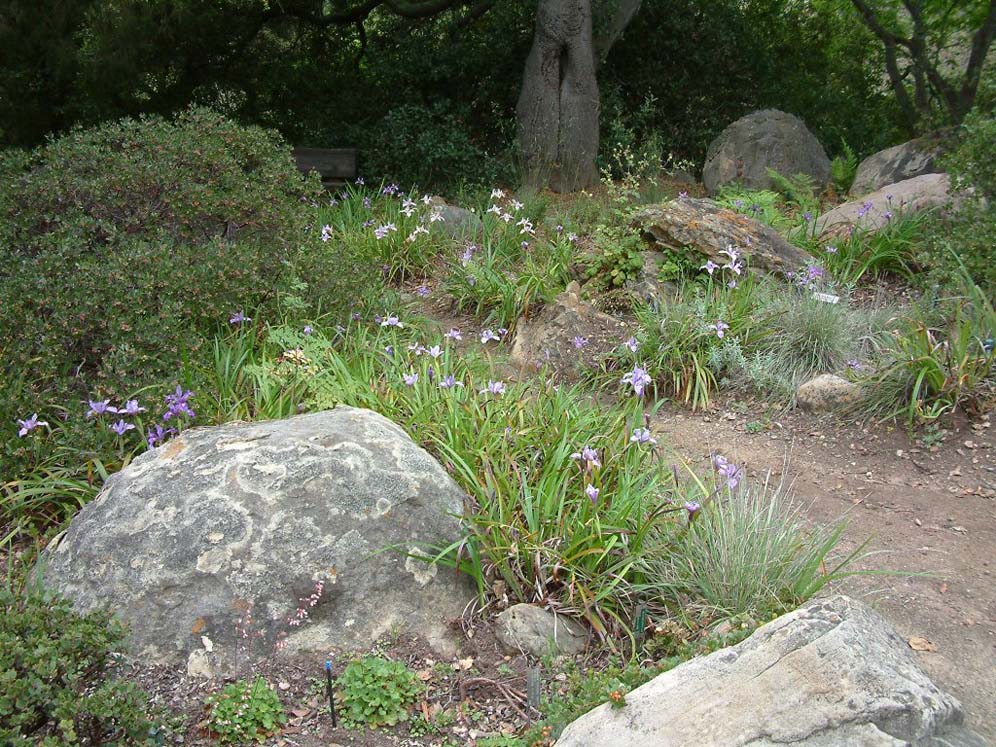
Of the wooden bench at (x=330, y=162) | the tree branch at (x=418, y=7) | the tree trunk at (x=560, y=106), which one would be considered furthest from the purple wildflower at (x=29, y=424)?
the tree branch at (x=418, y=7)

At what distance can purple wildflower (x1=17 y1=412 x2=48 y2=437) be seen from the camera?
3918 millimetres

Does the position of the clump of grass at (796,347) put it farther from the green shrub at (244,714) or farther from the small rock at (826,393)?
the green shrub at (244,714)

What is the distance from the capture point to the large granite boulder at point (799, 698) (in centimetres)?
225

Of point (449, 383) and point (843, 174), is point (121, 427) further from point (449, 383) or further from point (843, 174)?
point (843, 174)

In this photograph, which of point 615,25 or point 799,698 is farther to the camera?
point 615,25

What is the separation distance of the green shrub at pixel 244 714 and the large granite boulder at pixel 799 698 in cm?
92

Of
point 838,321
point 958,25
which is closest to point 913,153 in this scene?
point 958,25

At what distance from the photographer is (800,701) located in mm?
2311

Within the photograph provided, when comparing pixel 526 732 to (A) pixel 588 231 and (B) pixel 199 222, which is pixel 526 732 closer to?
(B) pixel 199 222

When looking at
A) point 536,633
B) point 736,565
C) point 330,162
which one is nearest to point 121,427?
point 536,633

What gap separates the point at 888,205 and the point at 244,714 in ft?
22.0

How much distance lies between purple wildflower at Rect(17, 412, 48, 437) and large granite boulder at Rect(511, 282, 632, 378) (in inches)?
108

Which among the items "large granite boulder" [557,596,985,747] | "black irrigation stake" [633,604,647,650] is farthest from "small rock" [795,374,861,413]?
"large granite boulder" [557,596,985,747]

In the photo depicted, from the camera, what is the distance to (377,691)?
302 centimetres
